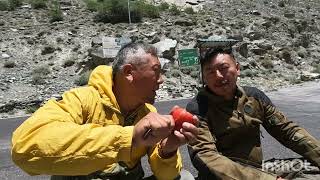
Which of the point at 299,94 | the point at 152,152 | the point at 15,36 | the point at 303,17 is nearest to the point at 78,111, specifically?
the point at 152,152

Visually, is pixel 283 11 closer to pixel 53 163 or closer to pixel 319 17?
pixel 319 17

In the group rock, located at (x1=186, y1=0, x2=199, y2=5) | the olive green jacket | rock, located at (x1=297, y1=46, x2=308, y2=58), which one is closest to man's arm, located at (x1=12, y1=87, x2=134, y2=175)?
the olive green jacket

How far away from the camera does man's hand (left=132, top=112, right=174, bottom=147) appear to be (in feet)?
5.79

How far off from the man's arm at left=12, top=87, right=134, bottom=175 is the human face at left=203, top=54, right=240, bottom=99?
133 cm

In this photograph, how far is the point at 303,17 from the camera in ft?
129

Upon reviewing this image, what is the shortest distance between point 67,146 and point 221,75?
1471mm

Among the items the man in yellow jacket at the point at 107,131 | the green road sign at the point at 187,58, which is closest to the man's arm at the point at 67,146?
the man in yellow jacket at the point at 107,131

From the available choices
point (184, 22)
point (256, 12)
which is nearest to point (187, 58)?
point (184, 22)

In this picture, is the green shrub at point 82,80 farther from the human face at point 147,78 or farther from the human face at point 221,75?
the human face at point 147,78

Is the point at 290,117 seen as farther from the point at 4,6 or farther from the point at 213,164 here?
the point at 4,6

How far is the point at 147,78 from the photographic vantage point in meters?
2.41

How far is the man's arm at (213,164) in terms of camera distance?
108 inches

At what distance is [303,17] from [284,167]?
3794cm

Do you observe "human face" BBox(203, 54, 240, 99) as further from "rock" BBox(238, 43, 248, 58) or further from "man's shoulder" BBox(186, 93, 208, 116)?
"rock" BBox(238, 43, 248, 58)
